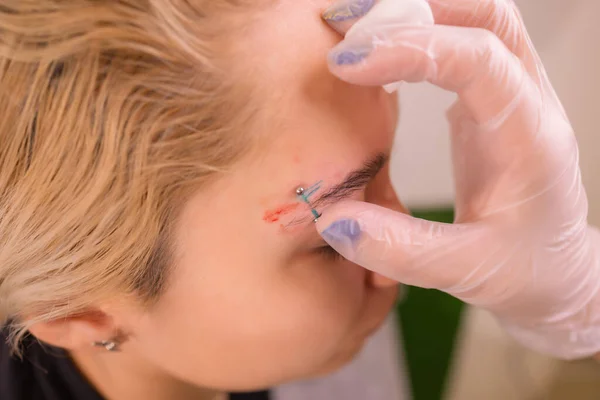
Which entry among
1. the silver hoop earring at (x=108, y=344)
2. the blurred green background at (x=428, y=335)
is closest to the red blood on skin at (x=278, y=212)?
the silver hoop earring at (x=108, y=344)

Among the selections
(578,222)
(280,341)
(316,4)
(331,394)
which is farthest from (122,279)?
(331,394)

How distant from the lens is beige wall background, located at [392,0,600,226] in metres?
1.03

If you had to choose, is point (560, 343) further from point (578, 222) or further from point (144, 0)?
point (144, 0)

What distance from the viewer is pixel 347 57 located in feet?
1.54

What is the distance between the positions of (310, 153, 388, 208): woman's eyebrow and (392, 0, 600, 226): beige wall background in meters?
0.67

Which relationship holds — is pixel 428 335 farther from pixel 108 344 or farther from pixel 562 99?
pixel 108 344

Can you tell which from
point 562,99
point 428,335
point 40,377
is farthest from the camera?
point 428,335

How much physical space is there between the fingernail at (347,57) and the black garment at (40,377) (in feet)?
1.92

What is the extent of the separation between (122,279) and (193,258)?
0.26 ft

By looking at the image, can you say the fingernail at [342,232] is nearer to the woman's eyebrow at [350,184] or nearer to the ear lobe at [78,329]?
the woman's eyebrow at [350,184]

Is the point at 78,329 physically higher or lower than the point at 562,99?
higher

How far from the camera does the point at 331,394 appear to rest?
133 centimetres

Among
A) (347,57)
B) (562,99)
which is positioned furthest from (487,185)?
(562,99)

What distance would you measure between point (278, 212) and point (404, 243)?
0.47 ft
